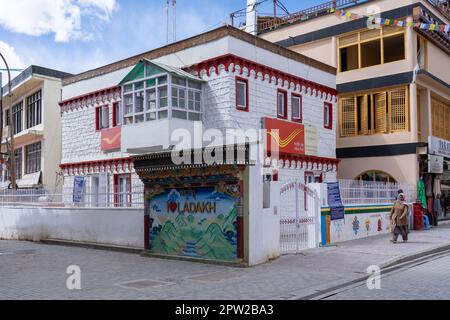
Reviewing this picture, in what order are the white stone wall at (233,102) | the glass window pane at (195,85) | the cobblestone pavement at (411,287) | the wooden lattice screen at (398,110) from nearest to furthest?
the cobblestone pavement at (411,287), the white stone wall at (233,102), the glass window pane at (195,85), the wooden lattice screen at (398,110)

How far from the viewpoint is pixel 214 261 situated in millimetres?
12359

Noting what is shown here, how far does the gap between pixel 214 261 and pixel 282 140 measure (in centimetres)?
961

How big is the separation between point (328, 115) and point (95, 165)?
466 inches

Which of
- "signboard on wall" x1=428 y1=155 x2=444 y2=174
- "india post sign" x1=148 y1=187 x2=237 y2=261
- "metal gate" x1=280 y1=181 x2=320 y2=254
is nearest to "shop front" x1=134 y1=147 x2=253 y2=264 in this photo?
"india post sign" x1=148 y1=187 x2=237 y2=261

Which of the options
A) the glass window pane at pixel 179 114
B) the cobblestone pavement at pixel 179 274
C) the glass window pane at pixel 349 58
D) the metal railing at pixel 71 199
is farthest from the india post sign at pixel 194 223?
the glass window pane at pixel 349 58

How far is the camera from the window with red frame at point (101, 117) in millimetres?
24219

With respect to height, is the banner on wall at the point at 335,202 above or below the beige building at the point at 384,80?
below

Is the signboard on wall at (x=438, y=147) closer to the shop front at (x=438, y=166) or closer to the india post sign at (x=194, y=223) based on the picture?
the shop front at (x=438, y=166)

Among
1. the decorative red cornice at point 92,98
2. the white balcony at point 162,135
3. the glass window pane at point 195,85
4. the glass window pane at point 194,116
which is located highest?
the decorative red cornice at point 92,98

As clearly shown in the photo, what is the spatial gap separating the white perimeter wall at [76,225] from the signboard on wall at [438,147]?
51.1 feet

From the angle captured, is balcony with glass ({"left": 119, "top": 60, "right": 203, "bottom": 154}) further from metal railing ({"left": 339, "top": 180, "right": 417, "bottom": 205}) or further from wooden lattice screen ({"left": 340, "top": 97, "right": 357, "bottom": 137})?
wooden lattice screen ({"left": 340, "top": 97, "right": 357, "bottom": 137})

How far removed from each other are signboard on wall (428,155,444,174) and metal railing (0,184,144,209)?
14.8 m

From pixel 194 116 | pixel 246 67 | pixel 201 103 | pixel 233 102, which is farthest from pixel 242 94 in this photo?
pixel 194 116
